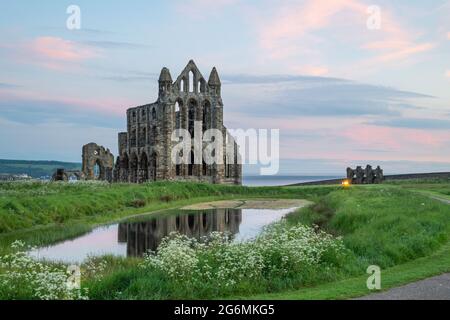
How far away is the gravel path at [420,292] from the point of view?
1256 centimetres

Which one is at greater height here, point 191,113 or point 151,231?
point 191,113

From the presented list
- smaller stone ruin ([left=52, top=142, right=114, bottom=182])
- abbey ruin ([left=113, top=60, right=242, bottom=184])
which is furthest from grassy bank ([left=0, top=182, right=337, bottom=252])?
smaller stone ruin ([left=52, top=142, right=114, bottom=182])

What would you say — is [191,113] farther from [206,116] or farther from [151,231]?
[151,231]

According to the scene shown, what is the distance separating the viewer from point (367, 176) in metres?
70.3

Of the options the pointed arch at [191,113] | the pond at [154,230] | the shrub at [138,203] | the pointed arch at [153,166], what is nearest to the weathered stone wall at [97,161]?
the pointed arch at [153,166]

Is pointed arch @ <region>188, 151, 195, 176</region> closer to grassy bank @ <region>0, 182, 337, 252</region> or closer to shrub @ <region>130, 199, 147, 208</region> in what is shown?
grassy bank @ <region>0, 182, 337, 252</region>

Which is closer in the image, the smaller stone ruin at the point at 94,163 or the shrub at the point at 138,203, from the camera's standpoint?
the shrub at the point at 138,203

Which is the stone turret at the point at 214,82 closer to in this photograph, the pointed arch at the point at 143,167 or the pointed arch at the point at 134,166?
the pointed arch at the point at 143,167

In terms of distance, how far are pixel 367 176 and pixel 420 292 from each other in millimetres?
58798

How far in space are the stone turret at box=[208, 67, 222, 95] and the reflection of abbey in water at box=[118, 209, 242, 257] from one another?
159 ft

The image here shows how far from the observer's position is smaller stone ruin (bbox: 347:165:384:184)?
6981cm

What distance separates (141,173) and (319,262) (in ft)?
251

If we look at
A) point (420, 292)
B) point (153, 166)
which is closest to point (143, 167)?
point (153, 166)

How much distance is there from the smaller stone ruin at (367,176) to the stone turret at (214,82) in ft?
94.4
